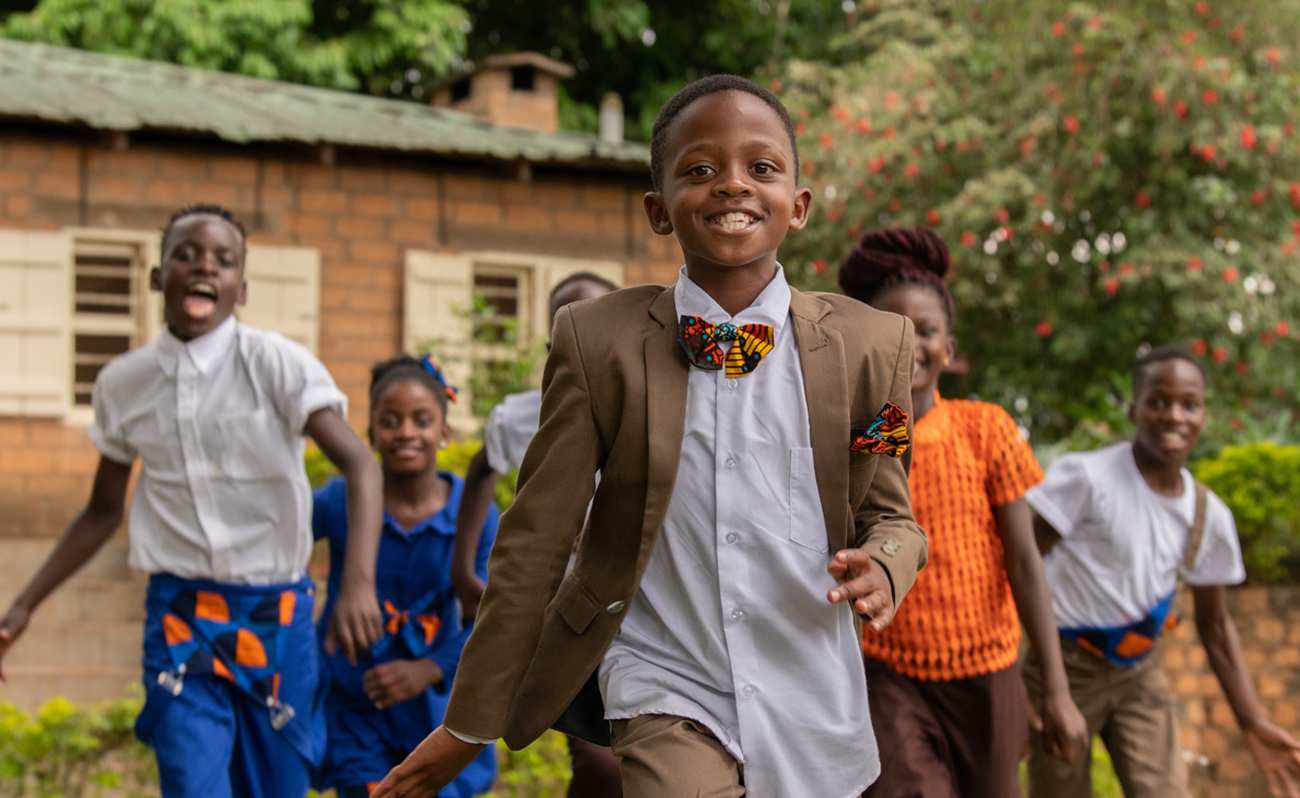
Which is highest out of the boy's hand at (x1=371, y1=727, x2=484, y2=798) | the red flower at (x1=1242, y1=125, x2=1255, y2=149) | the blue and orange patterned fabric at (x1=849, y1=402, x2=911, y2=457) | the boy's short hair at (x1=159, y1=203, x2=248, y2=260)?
the red flower at (x1=1242, y1=125, x2=1255, y2=149)

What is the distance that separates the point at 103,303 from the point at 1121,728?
9.60 metres

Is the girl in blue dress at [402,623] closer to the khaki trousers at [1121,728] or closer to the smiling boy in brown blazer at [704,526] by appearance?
the khaki trousers at [1121,728]

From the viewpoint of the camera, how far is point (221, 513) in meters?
4.94

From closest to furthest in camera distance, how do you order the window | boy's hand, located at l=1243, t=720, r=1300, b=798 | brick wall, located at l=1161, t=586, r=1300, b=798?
1. boy's hand, located at l=1243, t=720, r=1300, b=798
2. brick wall, located at l=1161, t=586, r=1300, b=798
3. the window

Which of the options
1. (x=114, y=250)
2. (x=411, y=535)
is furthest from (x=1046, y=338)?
(x=411, y=535)

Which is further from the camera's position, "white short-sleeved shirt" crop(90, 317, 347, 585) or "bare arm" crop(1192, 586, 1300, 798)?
"bare arm" crop(1192, 586, 1300, 798)

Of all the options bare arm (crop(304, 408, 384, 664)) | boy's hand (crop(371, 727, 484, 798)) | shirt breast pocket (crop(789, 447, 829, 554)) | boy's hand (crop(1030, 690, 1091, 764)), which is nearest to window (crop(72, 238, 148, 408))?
bare arm (crop(304, 408, 384, 664))

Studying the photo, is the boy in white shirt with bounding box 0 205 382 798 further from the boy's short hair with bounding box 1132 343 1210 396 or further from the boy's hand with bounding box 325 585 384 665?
the boy's short hair with bounding box 1132 343 1210 396

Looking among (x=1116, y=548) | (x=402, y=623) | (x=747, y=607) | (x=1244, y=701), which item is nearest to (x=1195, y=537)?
(x=1116, y=548)

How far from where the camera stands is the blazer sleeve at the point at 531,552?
2.97 meters

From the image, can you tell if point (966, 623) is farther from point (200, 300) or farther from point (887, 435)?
point (200, 300)

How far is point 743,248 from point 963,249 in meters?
10.4

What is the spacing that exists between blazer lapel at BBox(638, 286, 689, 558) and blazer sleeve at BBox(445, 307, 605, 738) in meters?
0.11

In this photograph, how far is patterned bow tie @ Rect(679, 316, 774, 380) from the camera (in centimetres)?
303
